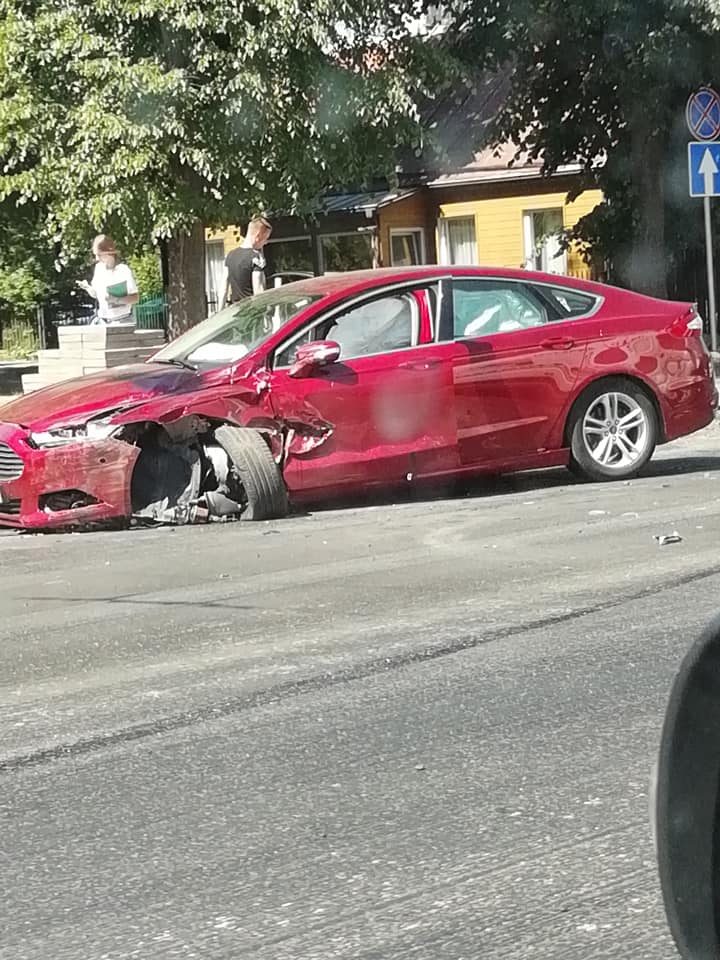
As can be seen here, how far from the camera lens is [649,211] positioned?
25297mm

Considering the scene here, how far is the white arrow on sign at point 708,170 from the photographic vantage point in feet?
56.2

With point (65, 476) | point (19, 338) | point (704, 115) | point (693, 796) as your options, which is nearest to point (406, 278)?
point (65, 476)

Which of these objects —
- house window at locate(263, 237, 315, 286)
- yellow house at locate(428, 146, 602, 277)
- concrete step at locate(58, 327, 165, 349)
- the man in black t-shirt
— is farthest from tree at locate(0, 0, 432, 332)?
house window at locate(263, 237, 315, 286)

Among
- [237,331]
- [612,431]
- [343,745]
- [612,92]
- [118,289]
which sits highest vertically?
[612,92]

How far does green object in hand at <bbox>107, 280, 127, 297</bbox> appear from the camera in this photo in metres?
17.8

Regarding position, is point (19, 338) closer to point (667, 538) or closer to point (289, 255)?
point (289, 255)

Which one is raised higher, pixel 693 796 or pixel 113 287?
pixel 113 287

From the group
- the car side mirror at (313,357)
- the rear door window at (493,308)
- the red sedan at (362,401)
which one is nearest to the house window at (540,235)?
the red sedan at (362,401)

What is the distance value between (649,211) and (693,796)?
23862mm

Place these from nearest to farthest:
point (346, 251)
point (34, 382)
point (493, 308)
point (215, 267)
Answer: point (493, 308), point (34, 382), point (346, 251), point (215, 267)

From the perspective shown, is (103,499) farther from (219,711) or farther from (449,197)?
(449,197)

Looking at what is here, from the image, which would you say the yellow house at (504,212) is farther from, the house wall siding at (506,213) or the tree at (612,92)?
the tree at (612,92)

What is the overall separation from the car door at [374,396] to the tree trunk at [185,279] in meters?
11.0

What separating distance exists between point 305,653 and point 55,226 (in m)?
15.5
